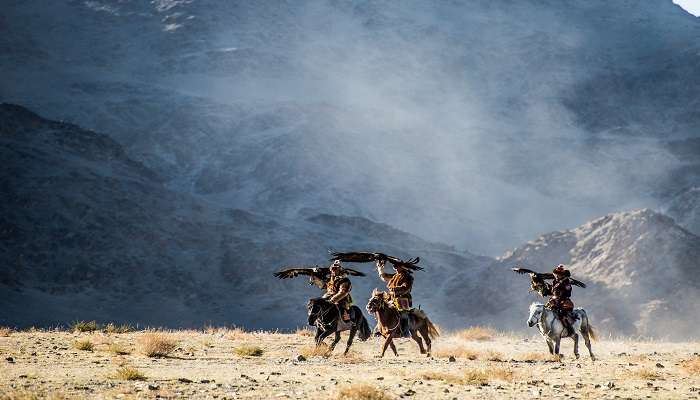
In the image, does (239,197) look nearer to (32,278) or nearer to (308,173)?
(308,173)

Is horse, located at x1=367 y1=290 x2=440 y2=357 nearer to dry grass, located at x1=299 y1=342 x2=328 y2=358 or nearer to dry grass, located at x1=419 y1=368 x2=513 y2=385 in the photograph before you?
dry grass, located at x1=299 y1=342 x2=328 y2=358

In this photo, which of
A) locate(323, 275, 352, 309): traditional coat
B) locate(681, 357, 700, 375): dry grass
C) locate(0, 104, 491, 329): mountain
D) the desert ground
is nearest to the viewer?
the desert ground

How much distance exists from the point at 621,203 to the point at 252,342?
140 meters

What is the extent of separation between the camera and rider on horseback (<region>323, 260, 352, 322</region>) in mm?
19609

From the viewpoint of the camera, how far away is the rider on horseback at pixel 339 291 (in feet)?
64.3

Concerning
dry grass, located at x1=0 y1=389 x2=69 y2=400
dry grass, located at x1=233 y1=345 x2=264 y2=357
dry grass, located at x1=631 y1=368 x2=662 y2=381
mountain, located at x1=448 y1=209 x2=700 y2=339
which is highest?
mountain, located at x1=448 y1=209 x2=700 y2=339

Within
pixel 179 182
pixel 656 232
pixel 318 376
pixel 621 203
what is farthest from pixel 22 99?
pixel 318 376

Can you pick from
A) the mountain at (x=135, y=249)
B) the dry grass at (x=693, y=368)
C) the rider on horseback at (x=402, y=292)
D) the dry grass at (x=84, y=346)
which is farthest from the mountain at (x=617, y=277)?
the dry grass at (x=84, y=346)

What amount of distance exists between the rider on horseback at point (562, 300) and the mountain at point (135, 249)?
175 ft

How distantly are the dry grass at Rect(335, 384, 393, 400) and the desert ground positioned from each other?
0.05 feet

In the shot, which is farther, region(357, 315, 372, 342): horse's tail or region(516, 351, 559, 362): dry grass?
region(357, 315, 372, 342): horse's tail

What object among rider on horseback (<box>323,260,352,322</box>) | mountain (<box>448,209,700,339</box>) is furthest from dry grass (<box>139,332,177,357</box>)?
mountain (<box>448,209,700,339</box>)

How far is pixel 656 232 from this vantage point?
235 ft

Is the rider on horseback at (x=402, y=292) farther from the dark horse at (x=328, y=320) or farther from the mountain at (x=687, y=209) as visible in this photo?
the mountain at (x=687, y=209)
